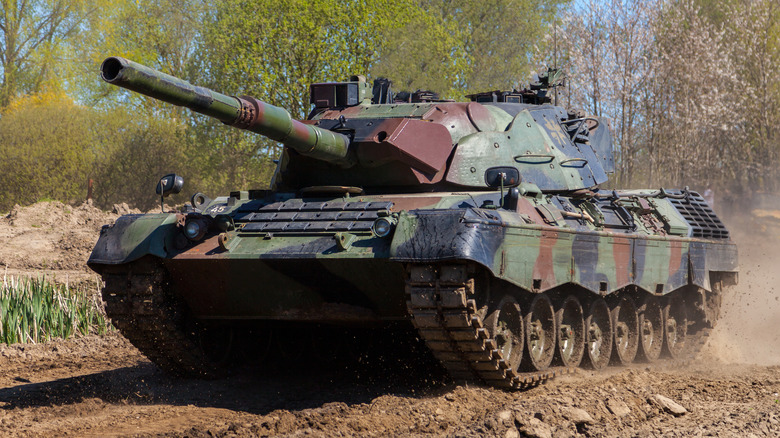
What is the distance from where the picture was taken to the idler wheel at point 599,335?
10398 mm

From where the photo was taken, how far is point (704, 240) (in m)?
12.7

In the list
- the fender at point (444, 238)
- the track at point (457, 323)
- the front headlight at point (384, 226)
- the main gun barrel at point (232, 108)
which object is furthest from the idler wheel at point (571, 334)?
the main gun barrel at point (232, 108)

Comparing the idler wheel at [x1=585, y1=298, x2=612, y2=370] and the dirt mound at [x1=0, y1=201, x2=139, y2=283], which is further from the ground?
the dirt mound at [x1=0, y1=201, x2=139, y2=283]

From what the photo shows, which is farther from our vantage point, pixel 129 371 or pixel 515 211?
pixel 129 371

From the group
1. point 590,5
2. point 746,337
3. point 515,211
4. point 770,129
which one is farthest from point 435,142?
point 770,129

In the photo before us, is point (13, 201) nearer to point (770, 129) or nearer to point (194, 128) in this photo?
point (194, 128)

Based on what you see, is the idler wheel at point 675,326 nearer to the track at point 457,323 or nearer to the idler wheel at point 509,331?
the idler wheel at point 509,331

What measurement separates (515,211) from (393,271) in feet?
4.57

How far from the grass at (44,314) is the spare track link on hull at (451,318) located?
634 cm

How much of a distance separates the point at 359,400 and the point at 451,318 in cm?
170

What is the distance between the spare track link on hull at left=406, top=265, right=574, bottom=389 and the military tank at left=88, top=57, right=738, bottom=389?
13mm

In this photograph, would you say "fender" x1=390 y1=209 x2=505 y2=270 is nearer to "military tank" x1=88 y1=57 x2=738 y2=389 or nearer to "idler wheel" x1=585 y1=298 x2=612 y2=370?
"military tank" x1=88 y1=57 x2=738 y2=389

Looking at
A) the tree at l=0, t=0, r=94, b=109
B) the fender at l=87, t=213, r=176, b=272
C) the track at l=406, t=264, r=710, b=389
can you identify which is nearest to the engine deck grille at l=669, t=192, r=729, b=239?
the track at l=406, t=264, r=710, b=389

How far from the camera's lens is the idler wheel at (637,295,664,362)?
38.3ft
